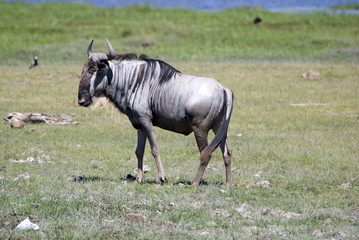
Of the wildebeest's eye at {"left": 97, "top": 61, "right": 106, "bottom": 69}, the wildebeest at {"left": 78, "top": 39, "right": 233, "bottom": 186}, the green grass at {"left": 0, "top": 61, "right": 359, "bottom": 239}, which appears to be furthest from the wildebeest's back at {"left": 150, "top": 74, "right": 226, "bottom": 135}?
the green grass at {"left": 0, "top": 61, "right": 359, "bottom": 239}

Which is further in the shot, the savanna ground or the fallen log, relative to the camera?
the fallen log

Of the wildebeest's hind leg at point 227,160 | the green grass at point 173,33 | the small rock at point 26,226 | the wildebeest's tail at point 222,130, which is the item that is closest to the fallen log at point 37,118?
the wildebeest's hind leg at point 227,160

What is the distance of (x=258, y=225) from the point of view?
288 inches

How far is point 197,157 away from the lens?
12.5 m

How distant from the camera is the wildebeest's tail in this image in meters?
9.44

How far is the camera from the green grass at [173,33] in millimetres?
30953

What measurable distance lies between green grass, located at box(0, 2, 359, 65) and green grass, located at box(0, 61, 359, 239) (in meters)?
9.58

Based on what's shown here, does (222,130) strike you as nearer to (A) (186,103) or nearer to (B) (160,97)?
(A) (186,103)

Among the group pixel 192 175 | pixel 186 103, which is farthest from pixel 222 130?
pixel 192 175

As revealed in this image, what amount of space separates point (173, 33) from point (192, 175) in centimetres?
2759

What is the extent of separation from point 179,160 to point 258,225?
16.4ft

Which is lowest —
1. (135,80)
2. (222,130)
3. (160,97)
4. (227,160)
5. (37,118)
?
(37,118)

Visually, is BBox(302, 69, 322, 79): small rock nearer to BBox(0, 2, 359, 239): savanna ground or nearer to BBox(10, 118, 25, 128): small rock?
BBox(0, 2, 359, 239): savanna ground

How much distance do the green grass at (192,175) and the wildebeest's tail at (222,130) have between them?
56 cm
